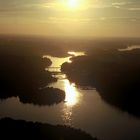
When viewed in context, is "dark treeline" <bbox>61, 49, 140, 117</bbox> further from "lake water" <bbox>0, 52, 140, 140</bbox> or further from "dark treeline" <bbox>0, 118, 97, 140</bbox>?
"dark treeline" <bbox>0, 118, 97, 140</bbox>

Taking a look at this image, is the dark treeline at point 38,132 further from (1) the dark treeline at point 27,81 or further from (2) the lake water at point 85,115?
(1) the dark treeline at point 27,81

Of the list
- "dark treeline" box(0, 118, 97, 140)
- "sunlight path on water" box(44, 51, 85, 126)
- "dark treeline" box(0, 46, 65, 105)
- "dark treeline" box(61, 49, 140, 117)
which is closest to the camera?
"dark treeline" box(0, 118, 97, 140)

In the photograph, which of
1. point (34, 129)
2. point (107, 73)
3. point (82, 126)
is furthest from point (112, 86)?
point (34, 129)

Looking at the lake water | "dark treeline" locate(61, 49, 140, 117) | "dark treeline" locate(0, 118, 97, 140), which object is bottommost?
"dark treeline" locate(61, 49, 140, 117)

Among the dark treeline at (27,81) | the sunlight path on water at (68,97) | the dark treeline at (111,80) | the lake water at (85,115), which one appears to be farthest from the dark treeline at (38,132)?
the dark treeline at (111,80)

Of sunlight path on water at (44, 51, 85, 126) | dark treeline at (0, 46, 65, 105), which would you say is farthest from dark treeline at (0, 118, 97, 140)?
dark treeline at (0, 46, 65, 105)

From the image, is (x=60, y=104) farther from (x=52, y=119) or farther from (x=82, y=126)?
(x=82, y=126)
